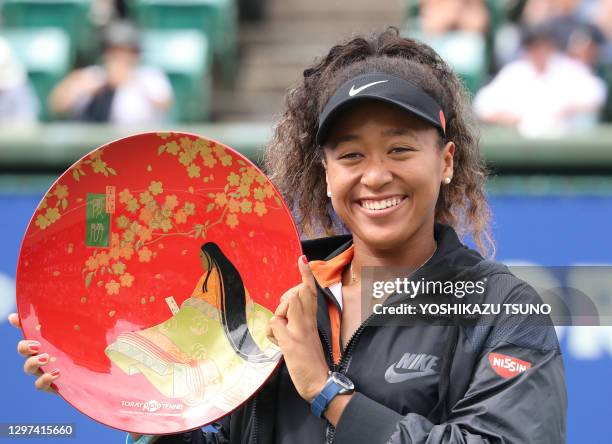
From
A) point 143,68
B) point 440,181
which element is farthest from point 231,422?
point 143,68

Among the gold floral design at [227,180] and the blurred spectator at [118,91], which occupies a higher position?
the blurred spectator at [118,91]

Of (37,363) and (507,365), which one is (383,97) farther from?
(37,363)

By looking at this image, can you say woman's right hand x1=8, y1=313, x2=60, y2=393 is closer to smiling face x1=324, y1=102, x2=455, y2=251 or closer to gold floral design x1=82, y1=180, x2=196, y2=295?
gold floral design x1=82, y1=180, x2=196, y2=295

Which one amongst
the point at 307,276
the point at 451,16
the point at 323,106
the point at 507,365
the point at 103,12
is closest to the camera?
the point at 507,365

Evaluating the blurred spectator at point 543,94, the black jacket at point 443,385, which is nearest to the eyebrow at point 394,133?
the black jacket at point 443,385

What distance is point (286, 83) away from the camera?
6723mm

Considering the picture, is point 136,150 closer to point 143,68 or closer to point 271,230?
point 271,230

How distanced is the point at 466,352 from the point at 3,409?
7.36ft

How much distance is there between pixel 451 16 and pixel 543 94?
2.88ft

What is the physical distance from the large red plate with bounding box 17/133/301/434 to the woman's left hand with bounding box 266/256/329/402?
0.12m

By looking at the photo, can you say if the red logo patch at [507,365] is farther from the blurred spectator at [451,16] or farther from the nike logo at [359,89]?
the blurred spectator at [451,16]

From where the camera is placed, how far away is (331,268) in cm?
202

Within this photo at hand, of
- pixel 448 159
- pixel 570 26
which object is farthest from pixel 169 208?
pixel 570 26

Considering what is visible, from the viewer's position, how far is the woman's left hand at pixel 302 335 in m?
1.72
